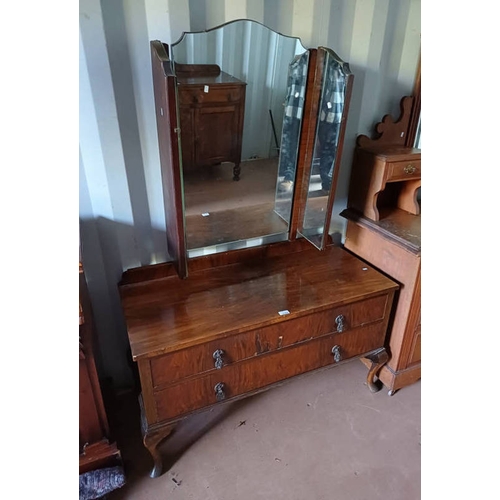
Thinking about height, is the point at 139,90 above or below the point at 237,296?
above

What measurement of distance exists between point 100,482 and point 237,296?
29.6 inches

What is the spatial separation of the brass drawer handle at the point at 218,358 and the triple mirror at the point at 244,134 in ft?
1.00

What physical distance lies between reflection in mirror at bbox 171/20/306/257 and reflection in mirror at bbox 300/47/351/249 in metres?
0.13

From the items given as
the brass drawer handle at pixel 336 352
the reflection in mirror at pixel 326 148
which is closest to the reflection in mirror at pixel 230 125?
the reflection in mirror at pixel 326 148

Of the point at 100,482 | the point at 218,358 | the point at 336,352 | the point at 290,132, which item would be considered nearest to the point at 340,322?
the point at 336,352

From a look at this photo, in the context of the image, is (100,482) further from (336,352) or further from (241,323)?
(336,352)

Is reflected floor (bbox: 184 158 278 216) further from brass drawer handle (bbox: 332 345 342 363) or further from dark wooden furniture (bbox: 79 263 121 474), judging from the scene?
brass drawer handle (bbox: 332 345 342 363)

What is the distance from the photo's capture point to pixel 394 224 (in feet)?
5.06

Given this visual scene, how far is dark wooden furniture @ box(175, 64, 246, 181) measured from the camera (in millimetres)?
1145

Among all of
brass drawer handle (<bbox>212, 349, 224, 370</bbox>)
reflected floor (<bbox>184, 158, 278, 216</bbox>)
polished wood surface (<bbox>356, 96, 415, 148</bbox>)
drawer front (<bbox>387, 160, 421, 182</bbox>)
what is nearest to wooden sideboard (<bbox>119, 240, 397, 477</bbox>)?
brass drawer handle (<bbox>212, 349, 224, 370</bbox>)
